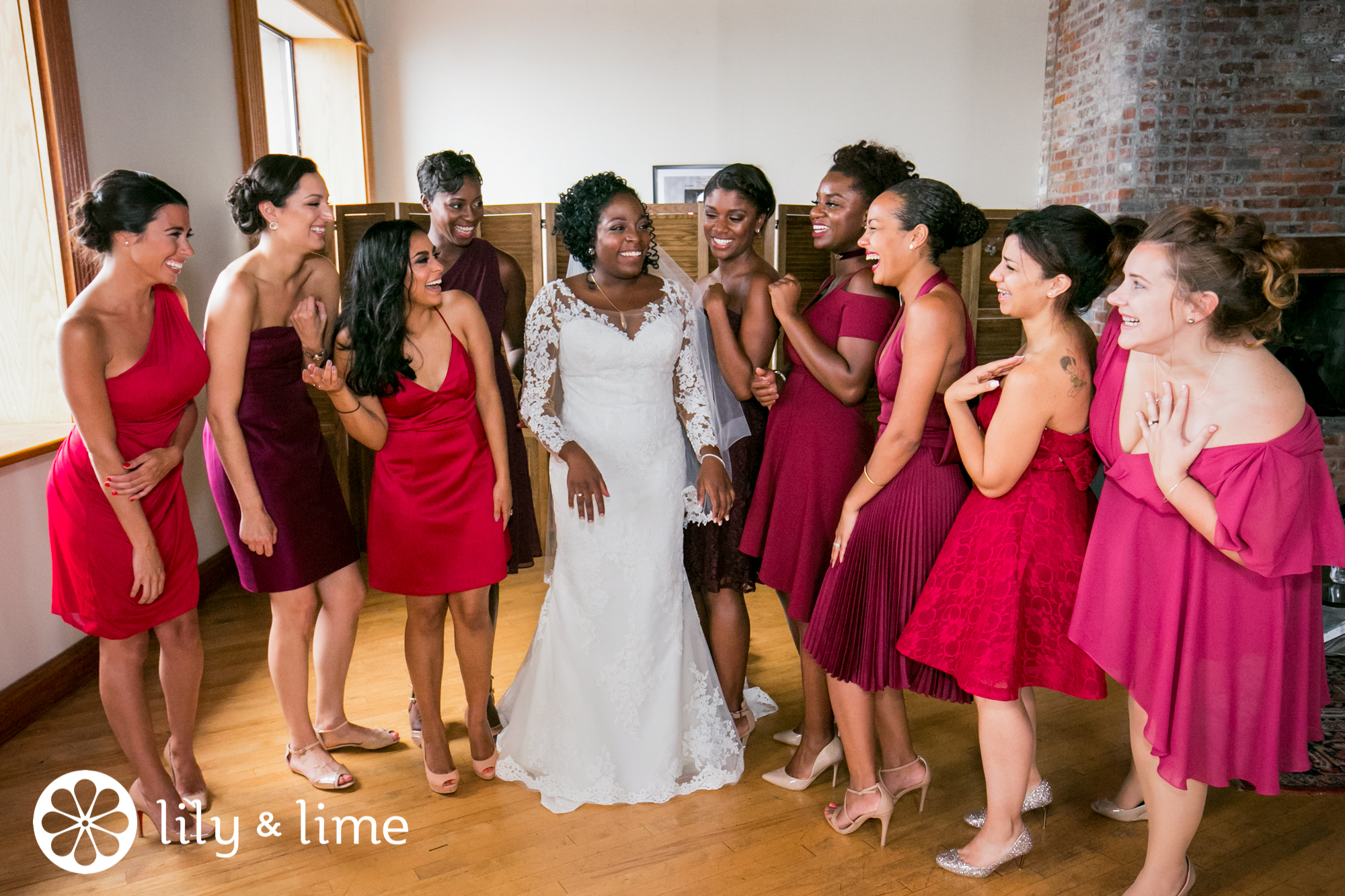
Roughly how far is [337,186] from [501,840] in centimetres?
446

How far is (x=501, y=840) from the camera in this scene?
7.48 feet

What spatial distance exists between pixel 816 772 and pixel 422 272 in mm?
1763

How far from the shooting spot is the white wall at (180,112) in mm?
3246

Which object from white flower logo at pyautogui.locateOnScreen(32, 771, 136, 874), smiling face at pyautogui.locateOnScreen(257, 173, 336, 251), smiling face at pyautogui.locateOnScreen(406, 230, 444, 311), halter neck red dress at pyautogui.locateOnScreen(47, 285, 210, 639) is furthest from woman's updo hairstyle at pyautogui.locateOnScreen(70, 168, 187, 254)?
white flower logo at pyautogui.locateOnScreen(32, 771, 136, 874)

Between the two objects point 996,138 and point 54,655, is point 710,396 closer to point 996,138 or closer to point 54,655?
point 54,655

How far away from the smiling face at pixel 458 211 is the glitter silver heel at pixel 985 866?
2246 mm

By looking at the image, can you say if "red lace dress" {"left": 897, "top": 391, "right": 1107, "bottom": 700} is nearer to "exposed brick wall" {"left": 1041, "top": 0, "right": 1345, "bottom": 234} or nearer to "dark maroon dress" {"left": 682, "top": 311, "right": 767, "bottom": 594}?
"dark maroon dress" {"left": 682, "top": 311, "right": 767, "bottom": 594}

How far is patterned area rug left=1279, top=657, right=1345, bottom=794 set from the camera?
2.55 meters

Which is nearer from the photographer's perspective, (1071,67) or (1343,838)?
(1343,838)

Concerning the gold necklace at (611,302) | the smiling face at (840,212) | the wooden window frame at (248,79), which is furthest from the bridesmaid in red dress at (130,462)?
the wooden window frame at (248,79)

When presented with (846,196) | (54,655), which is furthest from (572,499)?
(54,655)

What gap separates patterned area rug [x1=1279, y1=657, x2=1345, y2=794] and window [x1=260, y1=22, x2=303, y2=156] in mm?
5480

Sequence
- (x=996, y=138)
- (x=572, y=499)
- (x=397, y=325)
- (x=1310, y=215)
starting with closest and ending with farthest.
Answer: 1. (x=397, y=325)
2. (x=572, y=499)
3. (x=1310, y=215)
4. (x=996, y=138)

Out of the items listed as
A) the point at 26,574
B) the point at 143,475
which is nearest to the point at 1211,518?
the point at 143,475
